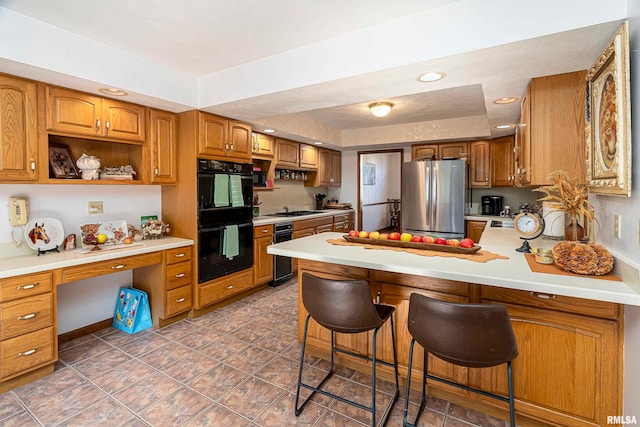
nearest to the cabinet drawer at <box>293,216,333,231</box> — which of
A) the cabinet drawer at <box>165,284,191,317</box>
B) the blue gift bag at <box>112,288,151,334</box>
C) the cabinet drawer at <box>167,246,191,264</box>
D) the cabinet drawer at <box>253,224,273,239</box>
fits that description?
the cabinet drawer at <box>253,224,273,239</box>

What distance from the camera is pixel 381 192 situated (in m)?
8.48

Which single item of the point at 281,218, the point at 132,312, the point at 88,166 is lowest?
the point at 132,312

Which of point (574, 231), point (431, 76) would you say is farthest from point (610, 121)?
point (431, 76)

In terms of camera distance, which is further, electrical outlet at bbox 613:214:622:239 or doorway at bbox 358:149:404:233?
doorway at bbox 358:149:404:233

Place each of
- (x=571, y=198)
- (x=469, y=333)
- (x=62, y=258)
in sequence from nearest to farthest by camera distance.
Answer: (x=469, y=333), (x=571, y=198), (x=62, y=258)

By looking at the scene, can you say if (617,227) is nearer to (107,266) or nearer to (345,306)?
(345,306)

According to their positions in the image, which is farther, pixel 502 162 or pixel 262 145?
pixel 502 162

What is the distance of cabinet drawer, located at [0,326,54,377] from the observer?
2.05 meters

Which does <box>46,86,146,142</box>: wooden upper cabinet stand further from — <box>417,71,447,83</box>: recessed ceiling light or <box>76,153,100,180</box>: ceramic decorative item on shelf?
<box>417,71,447,83</box>: recessed ceiling light

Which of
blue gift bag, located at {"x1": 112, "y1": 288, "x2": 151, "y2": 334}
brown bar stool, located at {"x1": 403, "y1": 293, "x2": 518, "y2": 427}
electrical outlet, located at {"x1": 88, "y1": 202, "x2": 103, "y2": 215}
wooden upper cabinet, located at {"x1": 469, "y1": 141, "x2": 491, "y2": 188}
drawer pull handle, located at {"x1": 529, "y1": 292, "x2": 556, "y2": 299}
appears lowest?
blue gift bag, located at {"x1": 112, "y1": 288, "x2": 151, "y2": 334}

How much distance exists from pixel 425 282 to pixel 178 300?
2.42 m

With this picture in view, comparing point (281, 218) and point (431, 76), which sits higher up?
point (431, 76)

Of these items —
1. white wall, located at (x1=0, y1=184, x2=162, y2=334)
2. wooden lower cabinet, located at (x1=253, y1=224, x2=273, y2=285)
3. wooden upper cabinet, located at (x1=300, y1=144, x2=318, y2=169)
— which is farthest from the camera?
wooden upper cabinet, located at (x1=300, y1=144, x2=318, y2=169)

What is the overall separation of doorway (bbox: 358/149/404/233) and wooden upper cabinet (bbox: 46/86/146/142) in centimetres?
433
